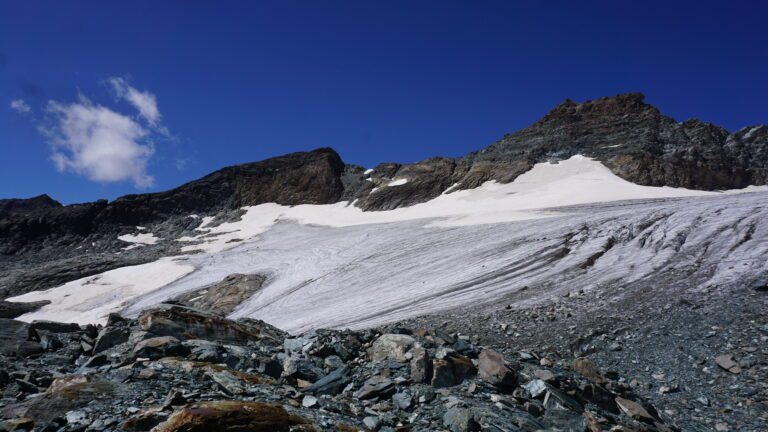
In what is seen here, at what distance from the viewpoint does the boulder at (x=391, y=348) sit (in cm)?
973

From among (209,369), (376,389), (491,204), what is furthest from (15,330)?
(491,204)

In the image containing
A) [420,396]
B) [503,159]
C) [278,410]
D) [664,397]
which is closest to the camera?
[278,410]

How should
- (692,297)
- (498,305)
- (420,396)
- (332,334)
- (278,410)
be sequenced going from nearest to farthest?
1. (278,410)
2. (420,396)
3. (332,334)
4. (692,297)
5. (498,305)

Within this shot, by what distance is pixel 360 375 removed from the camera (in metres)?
8.93

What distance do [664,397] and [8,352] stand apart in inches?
597

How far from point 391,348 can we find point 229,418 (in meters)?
5.00

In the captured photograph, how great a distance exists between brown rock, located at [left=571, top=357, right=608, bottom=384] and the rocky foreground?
0.05 metres

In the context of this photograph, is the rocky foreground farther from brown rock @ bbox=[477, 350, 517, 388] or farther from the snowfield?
the snowfield

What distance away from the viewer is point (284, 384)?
805 centimetres

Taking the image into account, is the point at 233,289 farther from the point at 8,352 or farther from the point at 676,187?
the point at 676,187

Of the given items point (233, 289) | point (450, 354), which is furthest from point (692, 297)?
point (233, 289)

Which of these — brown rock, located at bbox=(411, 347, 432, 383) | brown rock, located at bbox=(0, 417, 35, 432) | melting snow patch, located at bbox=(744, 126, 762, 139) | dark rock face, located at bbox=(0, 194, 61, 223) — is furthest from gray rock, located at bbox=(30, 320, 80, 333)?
dark rock face, located at bbox=(0, 194, 61, 223)

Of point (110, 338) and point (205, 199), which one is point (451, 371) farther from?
point (205, 199)

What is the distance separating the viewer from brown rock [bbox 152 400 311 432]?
528 centimetres
